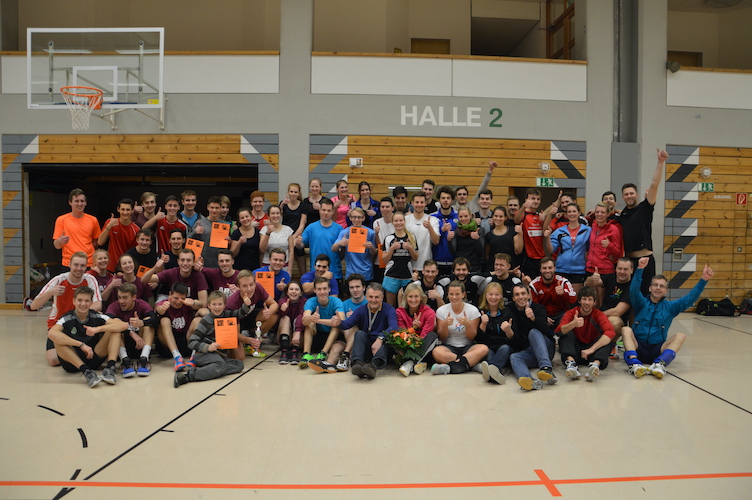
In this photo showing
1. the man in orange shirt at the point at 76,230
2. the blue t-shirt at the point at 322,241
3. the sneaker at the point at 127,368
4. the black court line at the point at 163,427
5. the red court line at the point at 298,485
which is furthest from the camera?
the man in orange shirt at the point at 76,230

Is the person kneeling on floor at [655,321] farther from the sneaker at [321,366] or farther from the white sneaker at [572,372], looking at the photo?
the sneaker at [321,366]

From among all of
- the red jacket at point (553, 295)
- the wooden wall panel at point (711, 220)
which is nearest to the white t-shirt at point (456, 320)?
the red jacket at point (553, 295)

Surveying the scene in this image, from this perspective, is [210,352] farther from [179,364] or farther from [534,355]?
[534,355]

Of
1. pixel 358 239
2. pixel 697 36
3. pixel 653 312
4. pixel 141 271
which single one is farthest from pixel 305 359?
pixel 697 36

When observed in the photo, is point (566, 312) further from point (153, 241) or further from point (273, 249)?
point (153, 241)

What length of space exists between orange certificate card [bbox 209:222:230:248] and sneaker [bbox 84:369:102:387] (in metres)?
2.39

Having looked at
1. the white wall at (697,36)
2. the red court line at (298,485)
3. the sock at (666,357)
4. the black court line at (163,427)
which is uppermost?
the white wall at (697,36)

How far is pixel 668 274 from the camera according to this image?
10344 mm

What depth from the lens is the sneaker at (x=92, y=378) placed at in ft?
17.1

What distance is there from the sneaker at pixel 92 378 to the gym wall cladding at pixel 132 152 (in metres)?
5.18

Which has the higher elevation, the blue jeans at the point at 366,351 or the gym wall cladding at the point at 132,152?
the gym wall cladding at the point at 132,152

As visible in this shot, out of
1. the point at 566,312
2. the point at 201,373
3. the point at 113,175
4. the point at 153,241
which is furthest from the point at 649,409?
the point at 113,175

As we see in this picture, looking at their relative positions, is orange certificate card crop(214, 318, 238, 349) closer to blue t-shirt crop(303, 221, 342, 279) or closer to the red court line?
blue t-shirt crop(303, 221, 342, 279)

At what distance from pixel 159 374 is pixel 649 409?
4860mm
